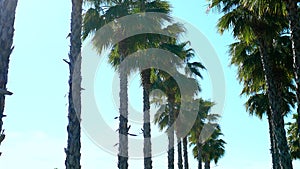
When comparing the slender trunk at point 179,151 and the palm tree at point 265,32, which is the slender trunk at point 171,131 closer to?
the slender trunk at point 179,151

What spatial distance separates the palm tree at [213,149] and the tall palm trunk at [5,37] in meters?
36.1

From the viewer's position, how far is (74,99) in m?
10.9

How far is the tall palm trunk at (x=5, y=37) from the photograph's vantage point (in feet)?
16.8

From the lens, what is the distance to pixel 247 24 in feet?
51.6

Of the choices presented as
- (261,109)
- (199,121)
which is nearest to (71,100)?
(261,109)

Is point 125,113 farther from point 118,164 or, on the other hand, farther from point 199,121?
point 199,121

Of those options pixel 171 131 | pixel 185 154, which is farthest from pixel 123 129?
pixel 185 154

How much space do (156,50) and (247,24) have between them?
5660 millimetres

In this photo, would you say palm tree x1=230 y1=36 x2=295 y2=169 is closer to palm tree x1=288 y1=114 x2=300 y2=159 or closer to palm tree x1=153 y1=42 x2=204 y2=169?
palm tree x1=153 y1=42 x2=204 y2=169

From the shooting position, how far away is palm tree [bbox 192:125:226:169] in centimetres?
4088

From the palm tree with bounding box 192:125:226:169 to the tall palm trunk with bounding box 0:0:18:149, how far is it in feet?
119

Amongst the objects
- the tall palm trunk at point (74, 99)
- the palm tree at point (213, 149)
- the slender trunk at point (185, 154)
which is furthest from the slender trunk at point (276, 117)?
the palm tree at point (213, 149)

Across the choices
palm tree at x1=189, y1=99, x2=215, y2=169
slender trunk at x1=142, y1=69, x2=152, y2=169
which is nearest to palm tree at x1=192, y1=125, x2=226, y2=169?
palm tree at x1=189, y1=99, x2=215, y2=169

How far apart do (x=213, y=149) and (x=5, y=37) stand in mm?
37472
